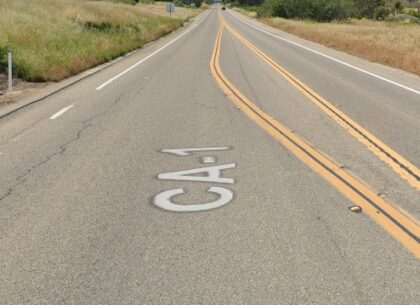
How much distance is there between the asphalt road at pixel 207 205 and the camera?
10.9ft

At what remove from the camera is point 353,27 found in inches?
1759

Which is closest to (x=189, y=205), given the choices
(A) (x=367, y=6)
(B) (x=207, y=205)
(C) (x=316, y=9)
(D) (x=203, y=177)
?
(B) (x=207, y=205)

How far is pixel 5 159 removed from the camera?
6.12 meters

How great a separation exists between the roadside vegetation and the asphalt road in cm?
1124

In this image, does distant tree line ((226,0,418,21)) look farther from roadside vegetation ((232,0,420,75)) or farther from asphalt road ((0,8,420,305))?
asphalt road ((0,8,420,305))

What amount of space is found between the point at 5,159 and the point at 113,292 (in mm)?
3705

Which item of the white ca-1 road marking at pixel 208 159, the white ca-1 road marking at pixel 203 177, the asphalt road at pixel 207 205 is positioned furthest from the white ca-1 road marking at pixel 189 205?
the white ca-1 road marking at pixel 208 159

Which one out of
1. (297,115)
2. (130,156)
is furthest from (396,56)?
(130,156)

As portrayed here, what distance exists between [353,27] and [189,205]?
4456 cm

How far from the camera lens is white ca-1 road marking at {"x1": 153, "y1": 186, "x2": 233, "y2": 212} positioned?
4.57 m

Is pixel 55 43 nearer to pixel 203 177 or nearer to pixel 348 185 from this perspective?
pixel 203 177

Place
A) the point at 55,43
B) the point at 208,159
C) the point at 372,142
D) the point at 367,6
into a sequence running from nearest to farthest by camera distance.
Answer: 1. the point at 208,159
2. the point at 372,142
3. the point at 55,43
4. the point at 367,6

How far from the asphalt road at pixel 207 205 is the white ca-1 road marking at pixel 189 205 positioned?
25 mm

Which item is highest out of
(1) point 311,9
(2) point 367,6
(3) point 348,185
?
(2) point 367,6
